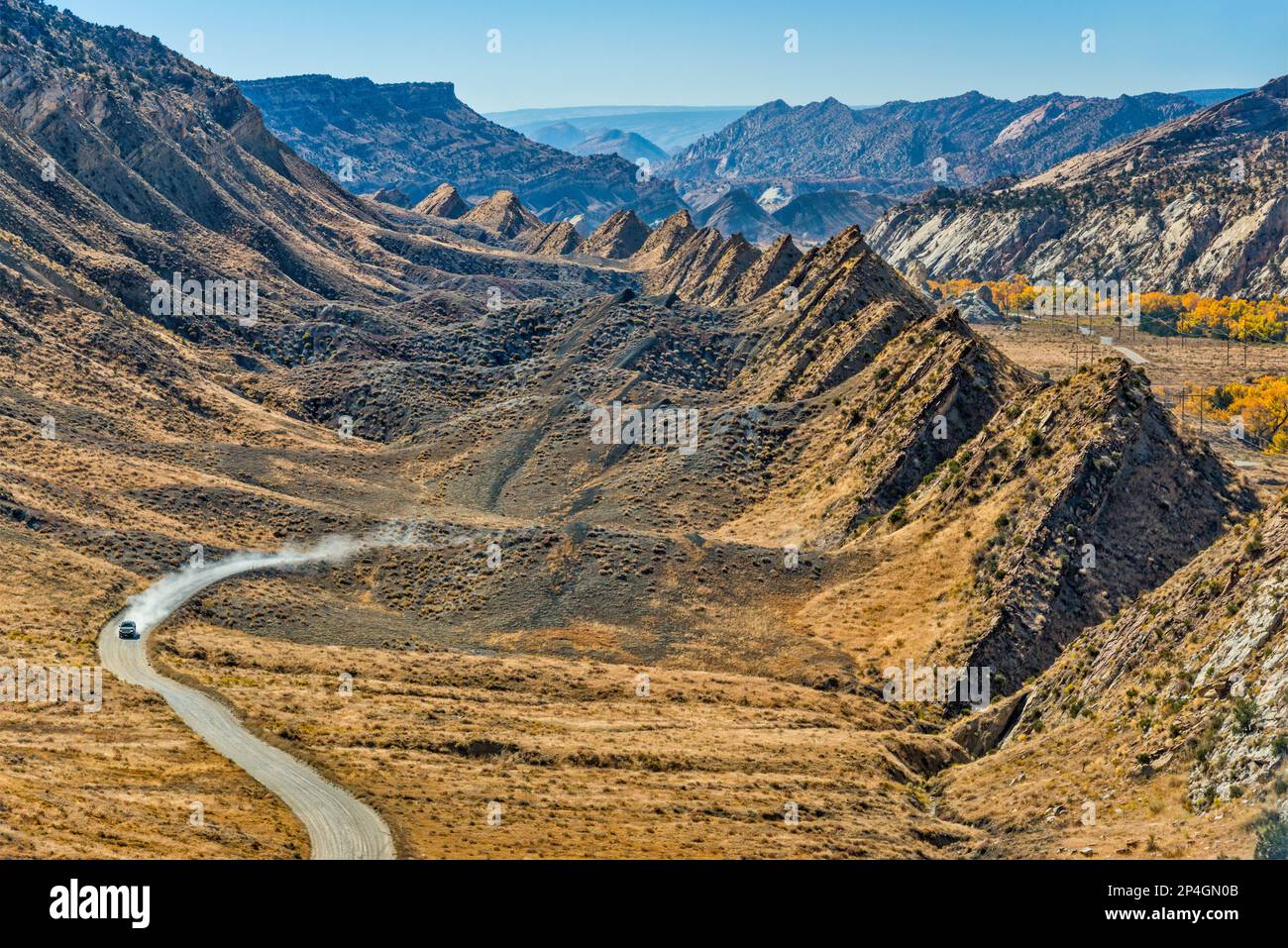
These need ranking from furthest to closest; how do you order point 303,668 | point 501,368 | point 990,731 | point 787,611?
point 501,368, point 787,611, point 303,668, point 990,731

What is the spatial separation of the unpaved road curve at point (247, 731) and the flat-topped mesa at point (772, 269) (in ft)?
367

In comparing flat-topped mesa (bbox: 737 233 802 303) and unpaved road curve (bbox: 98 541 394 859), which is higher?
flat-topped mesa (bbox: 737 233 802 303)

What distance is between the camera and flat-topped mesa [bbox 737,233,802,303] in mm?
185500

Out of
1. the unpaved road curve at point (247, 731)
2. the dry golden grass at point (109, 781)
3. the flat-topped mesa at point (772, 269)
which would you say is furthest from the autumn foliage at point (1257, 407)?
the dry golden grass at point (109, 781)

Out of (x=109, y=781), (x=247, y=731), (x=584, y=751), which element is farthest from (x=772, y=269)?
(x=109, y=781)

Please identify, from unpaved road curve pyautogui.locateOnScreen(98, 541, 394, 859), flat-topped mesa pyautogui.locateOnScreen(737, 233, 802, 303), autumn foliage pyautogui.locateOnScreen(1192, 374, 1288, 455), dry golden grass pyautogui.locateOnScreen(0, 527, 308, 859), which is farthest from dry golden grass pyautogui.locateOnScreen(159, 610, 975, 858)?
flat-topped mesa pyautogui.locateOnScreen(737, 233, 802, 303)

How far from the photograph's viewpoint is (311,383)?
136750 millimetres

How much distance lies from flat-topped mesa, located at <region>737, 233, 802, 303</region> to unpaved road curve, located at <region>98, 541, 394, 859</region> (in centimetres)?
11171

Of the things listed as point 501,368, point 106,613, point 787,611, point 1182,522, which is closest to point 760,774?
point 787,611

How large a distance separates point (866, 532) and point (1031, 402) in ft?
42.9

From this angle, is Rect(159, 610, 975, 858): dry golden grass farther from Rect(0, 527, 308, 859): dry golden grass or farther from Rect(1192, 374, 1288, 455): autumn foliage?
Rect(1192, 374, 1288, 455): autumn foliage

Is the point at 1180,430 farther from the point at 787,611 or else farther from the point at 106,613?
the point at 106,613

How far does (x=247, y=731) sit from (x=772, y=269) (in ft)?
465

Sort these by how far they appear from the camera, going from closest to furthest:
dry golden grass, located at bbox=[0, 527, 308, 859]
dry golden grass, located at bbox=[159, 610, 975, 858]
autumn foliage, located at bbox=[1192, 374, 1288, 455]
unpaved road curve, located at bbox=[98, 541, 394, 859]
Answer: dry golden grass, located at bbox=[0, 527, 308, 859] < unpaved road curve, located at bbox=[98, 541, 394, 859] < dry golden grass, located at bbox=[159, 610, 975, 858] < autumn foliage, located at bbox=[1192, 374, 1288, 455]
